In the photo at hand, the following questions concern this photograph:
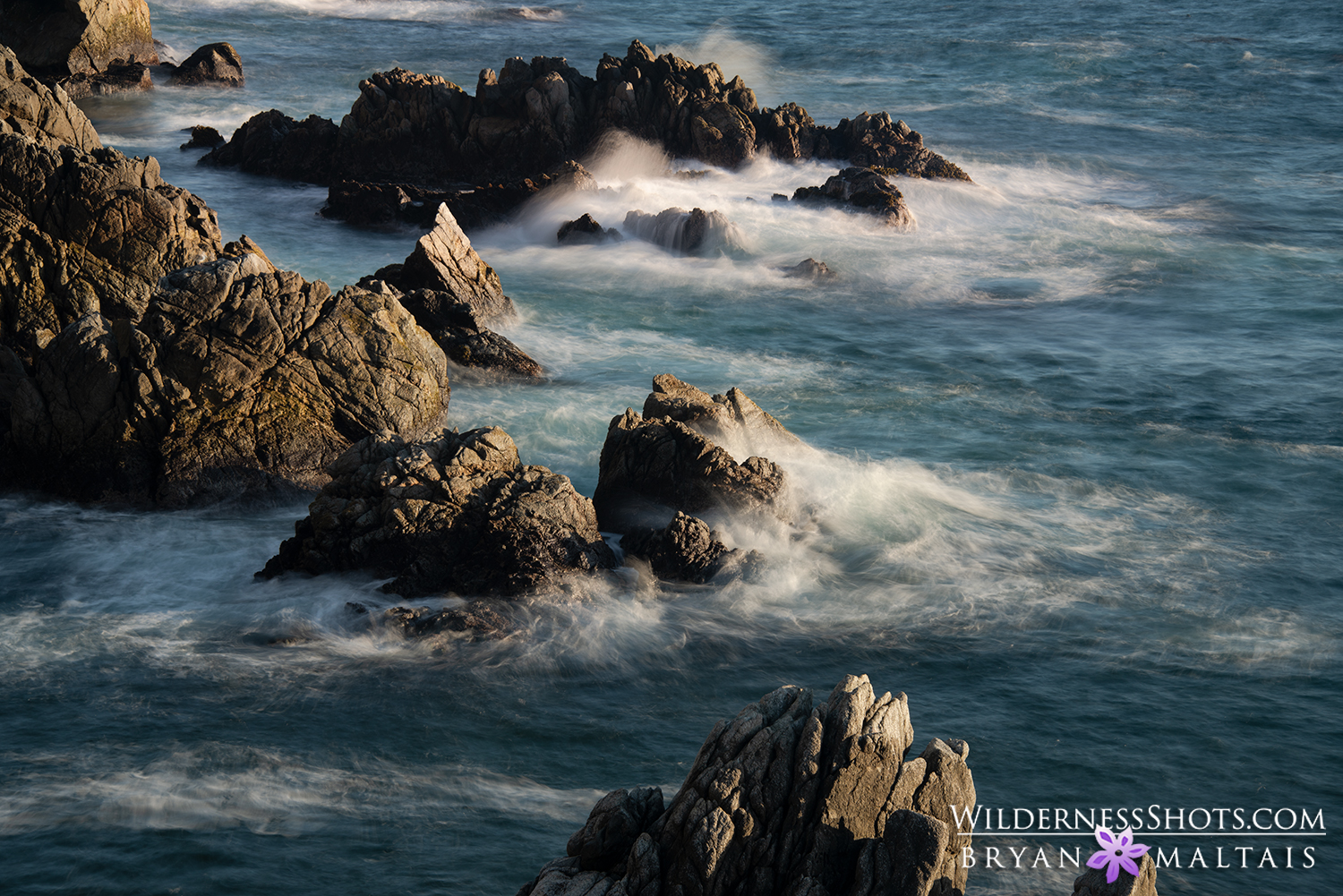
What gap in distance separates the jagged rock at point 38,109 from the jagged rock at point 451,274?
5.33m

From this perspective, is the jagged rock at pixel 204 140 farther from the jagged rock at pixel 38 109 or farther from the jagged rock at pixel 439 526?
the jagged rock at pixel 439 526

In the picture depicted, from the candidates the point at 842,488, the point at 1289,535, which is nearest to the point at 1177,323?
the point at 1289,535

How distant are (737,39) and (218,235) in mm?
39348

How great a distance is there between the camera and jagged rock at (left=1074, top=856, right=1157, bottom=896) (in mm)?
6035

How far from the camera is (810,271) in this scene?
986 inches

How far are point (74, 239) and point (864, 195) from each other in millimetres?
18437

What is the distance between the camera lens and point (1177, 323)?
888 inches

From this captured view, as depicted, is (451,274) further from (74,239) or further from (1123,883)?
(1123,883)

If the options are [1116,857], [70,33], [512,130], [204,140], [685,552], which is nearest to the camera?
[1116,857]

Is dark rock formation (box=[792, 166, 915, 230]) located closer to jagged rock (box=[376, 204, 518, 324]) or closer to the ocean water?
the ocean water

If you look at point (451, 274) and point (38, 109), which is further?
point (451, 274)

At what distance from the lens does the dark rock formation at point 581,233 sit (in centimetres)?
2638

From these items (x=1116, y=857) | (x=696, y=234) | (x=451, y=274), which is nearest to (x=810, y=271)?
(x=696, y=234)

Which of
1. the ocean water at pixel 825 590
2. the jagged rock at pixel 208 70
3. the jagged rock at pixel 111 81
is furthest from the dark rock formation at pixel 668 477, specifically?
the jagged rock at pixel 208 70
